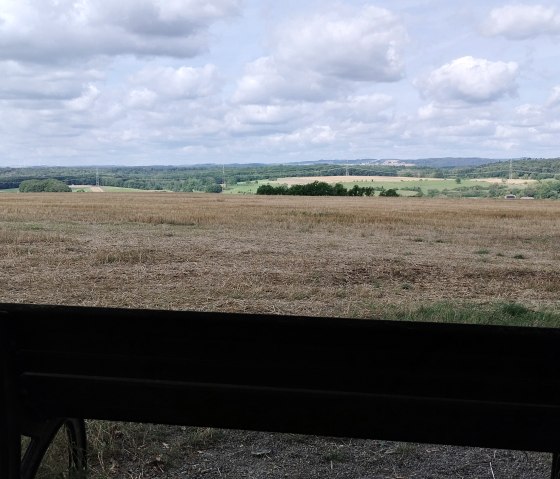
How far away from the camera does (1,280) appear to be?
222 inches

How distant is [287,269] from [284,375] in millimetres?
5331

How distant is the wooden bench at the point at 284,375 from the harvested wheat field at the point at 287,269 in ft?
2.65

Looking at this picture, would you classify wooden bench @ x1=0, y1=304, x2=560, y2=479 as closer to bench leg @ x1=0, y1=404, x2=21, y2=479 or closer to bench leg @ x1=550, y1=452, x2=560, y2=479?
bench leg @ x1=0, y1=404, x2=21, y2=479

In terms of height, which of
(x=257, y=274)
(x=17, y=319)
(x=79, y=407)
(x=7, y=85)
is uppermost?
(x=7, y=85)

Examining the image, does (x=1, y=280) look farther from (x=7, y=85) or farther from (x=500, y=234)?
(x=500, y=234)

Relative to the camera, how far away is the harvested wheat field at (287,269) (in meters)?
1.95

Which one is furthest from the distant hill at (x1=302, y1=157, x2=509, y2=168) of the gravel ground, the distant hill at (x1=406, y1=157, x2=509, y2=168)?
the gravel ground

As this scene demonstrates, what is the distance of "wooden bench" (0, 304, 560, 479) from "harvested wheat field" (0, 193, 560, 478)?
0.81 metres

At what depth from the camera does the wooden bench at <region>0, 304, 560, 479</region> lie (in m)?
1.02

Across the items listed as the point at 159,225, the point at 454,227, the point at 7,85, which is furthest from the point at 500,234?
the point at 7,85

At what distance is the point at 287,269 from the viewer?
6.41 m

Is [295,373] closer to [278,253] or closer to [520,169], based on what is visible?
[278,253]

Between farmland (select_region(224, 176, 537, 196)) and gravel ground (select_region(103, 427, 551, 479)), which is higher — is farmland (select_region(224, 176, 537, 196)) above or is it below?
above

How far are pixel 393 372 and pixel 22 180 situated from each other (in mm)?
8026
